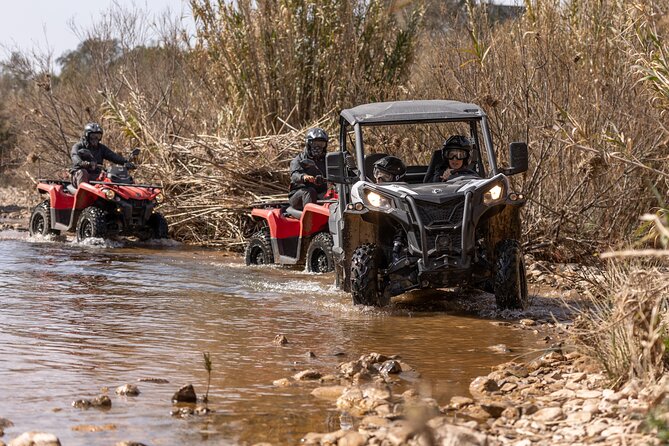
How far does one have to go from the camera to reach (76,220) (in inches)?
613

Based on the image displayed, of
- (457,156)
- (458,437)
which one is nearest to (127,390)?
(458,437)

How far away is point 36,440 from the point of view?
4586 mm

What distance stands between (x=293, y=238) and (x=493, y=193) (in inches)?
165

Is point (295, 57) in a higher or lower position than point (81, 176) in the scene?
higher

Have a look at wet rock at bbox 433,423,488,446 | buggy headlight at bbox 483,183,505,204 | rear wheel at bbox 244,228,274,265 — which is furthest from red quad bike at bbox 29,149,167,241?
wet rock at bbox 433,423,488,446

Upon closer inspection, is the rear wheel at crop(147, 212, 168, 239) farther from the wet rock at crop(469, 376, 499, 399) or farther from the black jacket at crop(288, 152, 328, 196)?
the wet rock at crop(469, 376, 499, 399)

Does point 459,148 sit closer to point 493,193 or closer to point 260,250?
point 493,193

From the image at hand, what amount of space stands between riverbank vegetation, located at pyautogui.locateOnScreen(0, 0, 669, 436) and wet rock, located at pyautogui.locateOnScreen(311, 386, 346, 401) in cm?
132

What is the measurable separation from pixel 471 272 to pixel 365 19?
341 inches

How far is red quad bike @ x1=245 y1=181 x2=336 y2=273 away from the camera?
1152 centimetres

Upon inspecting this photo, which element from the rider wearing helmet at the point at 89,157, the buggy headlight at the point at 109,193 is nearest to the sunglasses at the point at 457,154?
the buggy headlight at the point at 109,193

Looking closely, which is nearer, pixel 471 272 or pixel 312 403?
pixel 312 403

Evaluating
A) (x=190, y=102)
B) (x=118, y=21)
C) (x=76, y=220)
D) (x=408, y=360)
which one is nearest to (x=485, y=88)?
(x=408, y=360)

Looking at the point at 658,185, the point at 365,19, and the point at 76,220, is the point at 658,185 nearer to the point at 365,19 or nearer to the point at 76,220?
the point at 365,19
